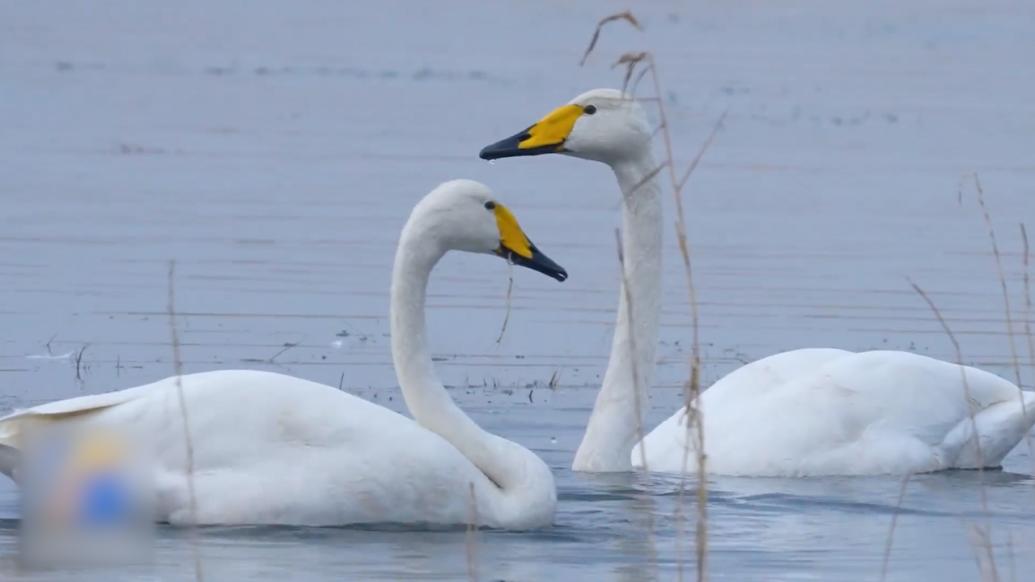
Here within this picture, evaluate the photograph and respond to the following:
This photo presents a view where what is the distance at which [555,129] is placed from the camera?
33.9 ft

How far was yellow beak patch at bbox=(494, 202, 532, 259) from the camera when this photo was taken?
8945 millimetres

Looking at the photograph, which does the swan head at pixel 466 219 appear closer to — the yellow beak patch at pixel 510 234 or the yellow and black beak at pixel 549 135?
the yellow beak patch at pixel 510 234

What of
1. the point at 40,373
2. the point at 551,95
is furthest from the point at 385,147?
the point at 40,373

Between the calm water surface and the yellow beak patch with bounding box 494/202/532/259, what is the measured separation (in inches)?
37.7

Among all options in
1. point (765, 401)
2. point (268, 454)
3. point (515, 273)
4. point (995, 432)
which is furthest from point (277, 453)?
point (515, 273)

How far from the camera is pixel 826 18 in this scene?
214 feet

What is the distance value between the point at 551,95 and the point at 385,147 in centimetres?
946

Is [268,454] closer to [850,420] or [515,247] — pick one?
[515,247]

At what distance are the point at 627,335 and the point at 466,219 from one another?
1777 mm

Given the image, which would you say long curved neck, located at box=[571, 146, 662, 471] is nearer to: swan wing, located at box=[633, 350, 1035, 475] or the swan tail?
swan wing, located at box=[633, 350, 1035, 475]

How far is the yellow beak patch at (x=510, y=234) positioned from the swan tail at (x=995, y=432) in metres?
2.49

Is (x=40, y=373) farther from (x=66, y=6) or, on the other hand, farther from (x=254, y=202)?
(x=66, y=6)

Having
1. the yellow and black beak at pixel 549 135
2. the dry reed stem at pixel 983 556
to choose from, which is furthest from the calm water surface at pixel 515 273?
the yellow and black beak at pixel 549 135

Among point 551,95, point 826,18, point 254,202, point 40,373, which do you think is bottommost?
point 826,18
